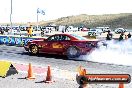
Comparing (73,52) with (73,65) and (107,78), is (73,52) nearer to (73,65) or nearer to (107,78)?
(73,65)

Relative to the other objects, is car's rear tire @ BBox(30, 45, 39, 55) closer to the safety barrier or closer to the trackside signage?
the safety barrier

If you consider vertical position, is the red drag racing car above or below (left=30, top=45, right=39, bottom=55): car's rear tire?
above

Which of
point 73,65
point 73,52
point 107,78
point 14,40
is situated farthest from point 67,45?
point 107,78

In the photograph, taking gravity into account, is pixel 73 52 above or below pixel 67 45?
below

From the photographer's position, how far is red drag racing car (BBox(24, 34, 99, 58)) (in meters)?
19.4

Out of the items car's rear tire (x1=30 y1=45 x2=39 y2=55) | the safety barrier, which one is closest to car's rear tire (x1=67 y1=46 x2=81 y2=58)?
car's rear tire (x1=30 y1=45 x2=39 y2=55)

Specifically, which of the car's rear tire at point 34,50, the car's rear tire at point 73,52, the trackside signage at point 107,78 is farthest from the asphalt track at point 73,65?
the trackside signage at point 107,78

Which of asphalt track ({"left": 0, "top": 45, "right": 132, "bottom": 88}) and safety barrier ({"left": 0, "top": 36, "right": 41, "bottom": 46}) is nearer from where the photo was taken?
asphalt track ({"left": 0, "top": 45, "right": 132, "bottom": 88})

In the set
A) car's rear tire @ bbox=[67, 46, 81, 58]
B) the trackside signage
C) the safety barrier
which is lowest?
the safety barrier

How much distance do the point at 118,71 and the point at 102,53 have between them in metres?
4.87

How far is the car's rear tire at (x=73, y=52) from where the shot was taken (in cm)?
1956

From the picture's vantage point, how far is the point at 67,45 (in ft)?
65.3

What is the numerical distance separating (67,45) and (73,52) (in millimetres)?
556

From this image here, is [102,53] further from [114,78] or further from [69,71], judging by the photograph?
[114,78]
